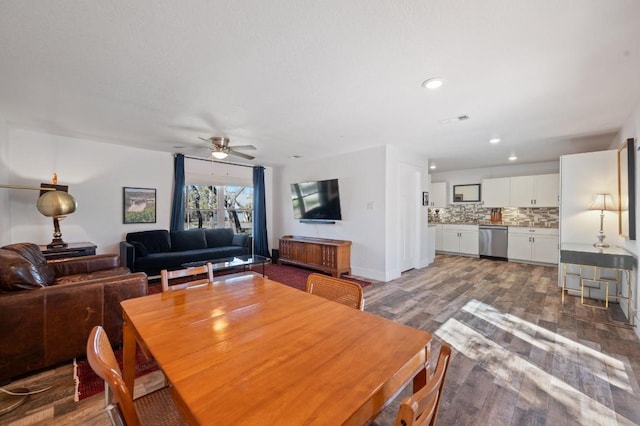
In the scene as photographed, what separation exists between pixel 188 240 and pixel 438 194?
677 cm

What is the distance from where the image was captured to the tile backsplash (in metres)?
6.57

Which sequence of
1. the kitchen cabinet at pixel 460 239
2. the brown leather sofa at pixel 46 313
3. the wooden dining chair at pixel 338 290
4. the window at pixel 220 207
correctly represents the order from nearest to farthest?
the wooden dining chair at pixel 338 290 → the brown leather sofa at pixel 46 313 → the window at pixel 220 207 → the kitchen cabinet at pixel 460 239

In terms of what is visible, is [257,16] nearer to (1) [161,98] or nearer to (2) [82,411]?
(1) [161,98]

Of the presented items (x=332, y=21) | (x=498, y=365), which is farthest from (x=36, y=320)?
(x=498, y=365)

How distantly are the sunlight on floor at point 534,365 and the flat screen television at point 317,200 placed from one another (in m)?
3.09

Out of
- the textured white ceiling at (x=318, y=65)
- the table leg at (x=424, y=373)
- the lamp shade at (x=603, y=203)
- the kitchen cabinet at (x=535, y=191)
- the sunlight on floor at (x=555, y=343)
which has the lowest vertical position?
the sunlight on floor at (x=555, y=343)

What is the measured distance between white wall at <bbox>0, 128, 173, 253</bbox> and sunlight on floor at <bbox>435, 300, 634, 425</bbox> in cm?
552

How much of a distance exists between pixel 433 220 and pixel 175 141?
7.16 m

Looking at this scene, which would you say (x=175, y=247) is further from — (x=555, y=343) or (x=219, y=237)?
(x=555, y=343)

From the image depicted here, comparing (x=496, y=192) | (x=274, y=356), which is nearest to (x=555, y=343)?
(x=274, y=356)

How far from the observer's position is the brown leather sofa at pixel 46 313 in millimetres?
2027

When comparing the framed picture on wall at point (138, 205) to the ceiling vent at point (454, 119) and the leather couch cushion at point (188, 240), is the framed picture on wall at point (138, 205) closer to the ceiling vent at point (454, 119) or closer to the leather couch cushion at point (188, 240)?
the leather couch cushion at point (188, 240)

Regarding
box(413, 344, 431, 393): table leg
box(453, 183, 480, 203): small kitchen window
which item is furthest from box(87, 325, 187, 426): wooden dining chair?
box(453, 183, 480, 203): small kitchen window

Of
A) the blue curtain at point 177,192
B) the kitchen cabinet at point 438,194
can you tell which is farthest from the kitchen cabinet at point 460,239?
the blue curtain at point 177,192
